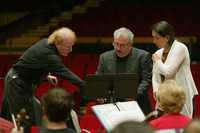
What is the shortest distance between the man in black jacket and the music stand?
0.17m

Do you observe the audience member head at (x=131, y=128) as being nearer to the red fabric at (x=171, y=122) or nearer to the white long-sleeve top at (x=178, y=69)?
the red fabric at (x=171, y=122)

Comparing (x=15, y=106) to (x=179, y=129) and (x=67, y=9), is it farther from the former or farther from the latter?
(x=67, y=9)

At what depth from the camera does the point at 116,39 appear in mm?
5270

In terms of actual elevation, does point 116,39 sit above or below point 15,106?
above

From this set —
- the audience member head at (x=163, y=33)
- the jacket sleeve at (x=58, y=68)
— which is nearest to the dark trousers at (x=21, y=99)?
the jacket sleeve at (x=58, y=68)

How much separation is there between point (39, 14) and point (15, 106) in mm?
9832

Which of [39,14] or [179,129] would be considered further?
[39,14]

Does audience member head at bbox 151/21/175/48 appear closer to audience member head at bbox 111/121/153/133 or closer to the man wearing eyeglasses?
the man wearing eyeglasses

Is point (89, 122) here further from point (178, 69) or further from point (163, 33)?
point (163, 33)

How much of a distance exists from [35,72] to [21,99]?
0.28m

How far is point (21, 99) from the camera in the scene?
16.8 ft

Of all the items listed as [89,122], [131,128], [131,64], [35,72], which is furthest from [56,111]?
[89,122]

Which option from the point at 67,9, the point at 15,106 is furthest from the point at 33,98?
the point at 67,9

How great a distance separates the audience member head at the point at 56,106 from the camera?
322 cm
